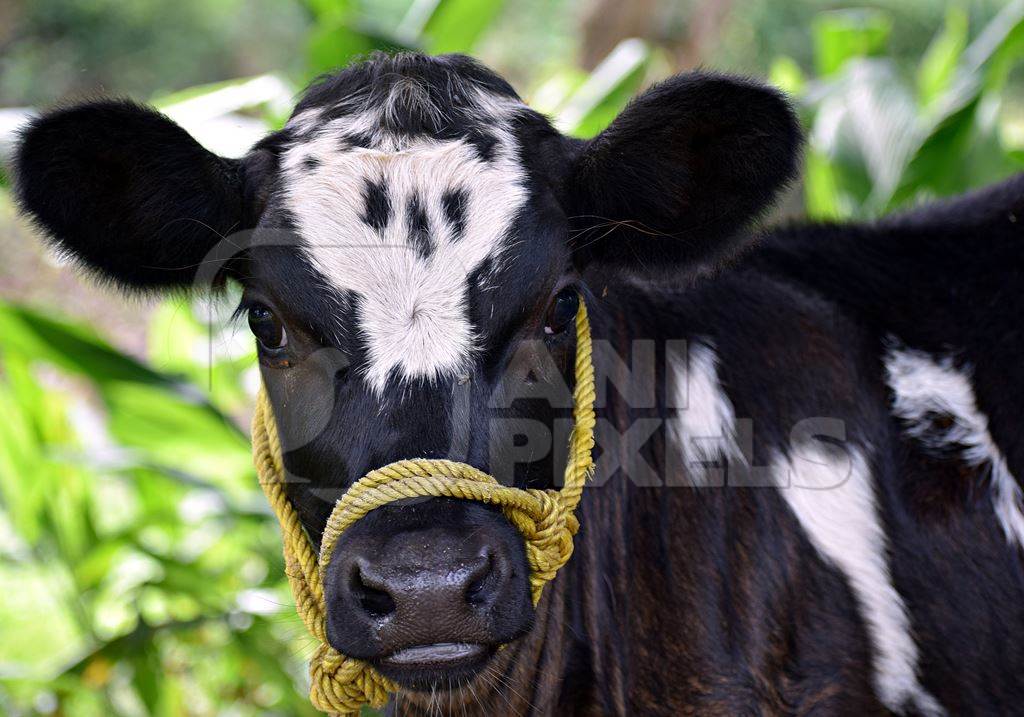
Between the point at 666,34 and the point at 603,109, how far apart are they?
3.09m

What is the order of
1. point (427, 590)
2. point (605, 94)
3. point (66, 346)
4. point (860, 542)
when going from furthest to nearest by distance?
point (605, 94) → point (66, 346) → point (860, 542) → point (427, 590)

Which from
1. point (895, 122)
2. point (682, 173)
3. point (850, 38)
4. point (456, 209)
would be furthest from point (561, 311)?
point (850, 38)

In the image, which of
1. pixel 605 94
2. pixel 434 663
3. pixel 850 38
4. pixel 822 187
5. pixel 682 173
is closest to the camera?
pixel 434 663

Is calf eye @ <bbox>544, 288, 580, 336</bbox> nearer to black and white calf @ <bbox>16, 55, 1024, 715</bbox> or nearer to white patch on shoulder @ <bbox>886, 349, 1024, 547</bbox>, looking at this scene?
black and white calf @ <bbox>16, 55, 1024, 715</bbox>

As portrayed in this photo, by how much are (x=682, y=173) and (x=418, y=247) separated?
56 centimetres

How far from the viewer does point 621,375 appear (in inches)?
87.0

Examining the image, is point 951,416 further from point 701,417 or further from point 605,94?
point 605,94

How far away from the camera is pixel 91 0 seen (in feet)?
46.2

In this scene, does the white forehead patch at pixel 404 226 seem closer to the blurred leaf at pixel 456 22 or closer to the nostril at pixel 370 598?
the nostril at pixel 370 598

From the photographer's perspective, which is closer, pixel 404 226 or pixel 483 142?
pixel 404 226

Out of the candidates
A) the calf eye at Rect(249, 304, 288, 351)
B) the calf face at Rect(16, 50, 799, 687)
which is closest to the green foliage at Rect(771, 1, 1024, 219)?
the calf face at Rect(16, 50, 799, 687)

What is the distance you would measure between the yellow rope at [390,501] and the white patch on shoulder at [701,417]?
0.73 ft

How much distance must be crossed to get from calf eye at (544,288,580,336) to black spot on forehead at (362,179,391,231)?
0.33 metres

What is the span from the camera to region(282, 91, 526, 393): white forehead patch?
1723 mm
